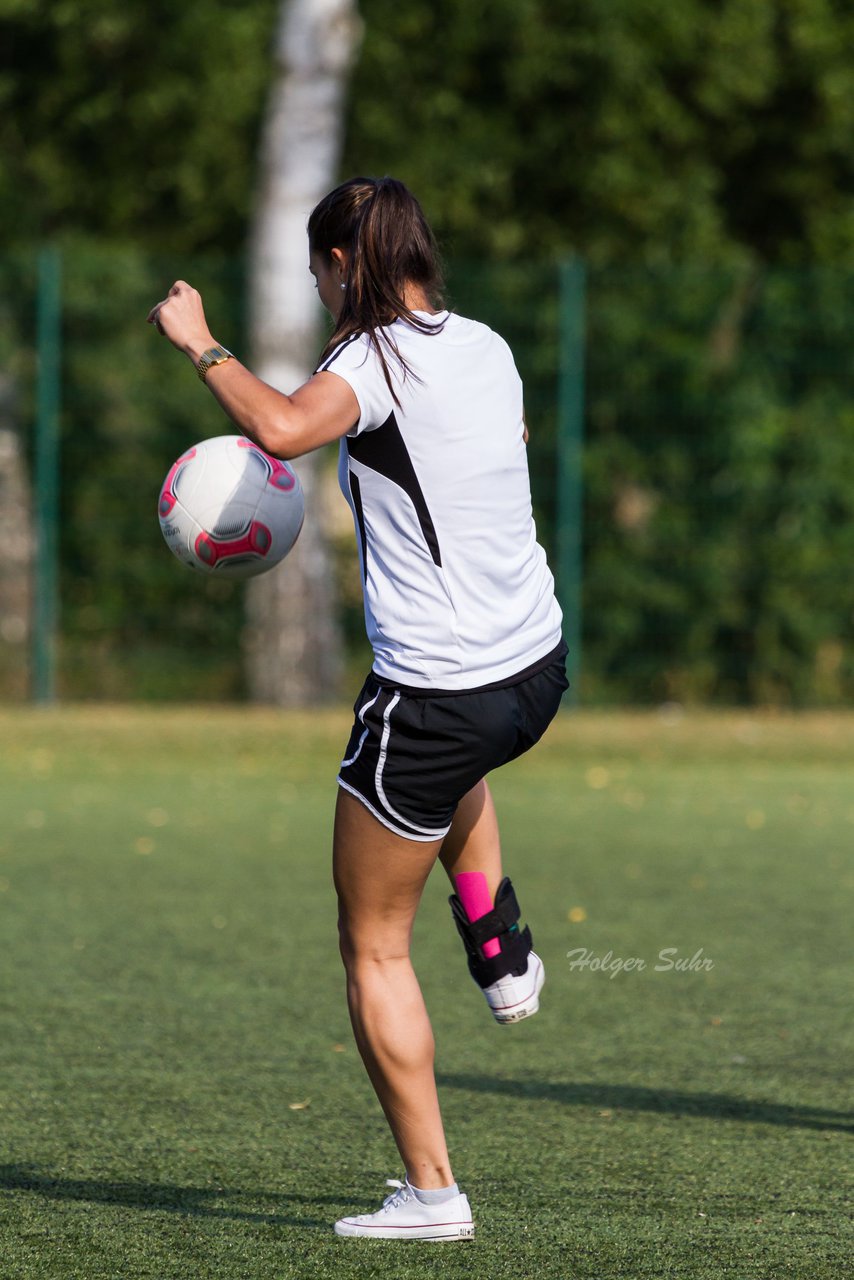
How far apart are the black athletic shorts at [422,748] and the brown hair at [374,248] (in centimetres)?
68

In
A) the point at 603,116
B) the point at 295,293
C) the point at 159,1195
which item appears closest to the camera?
the point at 159,1195

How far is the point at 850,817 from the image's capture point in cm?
1047

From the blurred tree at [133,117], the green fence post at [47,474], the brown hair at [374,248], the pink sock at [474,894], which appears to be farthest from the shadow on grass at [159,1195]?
the blurred tree at [133,117]

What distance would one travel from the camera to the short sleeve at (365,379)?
382cm

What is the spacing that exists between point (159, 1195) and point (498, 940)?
92 cm

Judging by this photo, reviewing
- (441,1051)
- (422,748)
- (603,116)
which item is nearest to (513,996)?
(422,748)

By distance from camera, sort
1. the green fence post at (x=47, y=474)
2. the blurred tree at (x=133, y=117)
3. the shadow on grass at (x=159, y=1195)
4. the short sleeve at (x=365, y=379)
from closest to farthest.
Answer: the short sleeve at (x=365, y=379), the shadow on grass at (x=159, y=1195), the green fence post at (x=47, y=474), the blurred tree at (x=133, y=117)

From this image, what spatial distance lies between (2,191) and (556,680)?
14.7 meters

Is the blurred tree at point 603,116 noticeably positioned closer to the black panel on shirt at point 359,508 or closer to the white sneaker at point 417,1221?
the black panel on shirt at point 359,508

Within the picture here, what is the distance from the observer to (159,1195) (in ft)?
14.4

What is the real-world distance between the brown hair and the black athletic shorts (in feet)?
2.24

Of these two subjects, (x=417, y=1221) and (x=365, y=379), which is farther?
(x=417, y=1221)

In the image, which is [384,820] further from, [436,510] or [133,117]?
[133,117]

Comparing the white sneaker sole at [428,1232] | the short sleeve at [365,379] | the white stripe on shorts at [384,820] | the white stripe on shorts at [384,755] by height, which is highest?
the short sleeve at [365,379]
